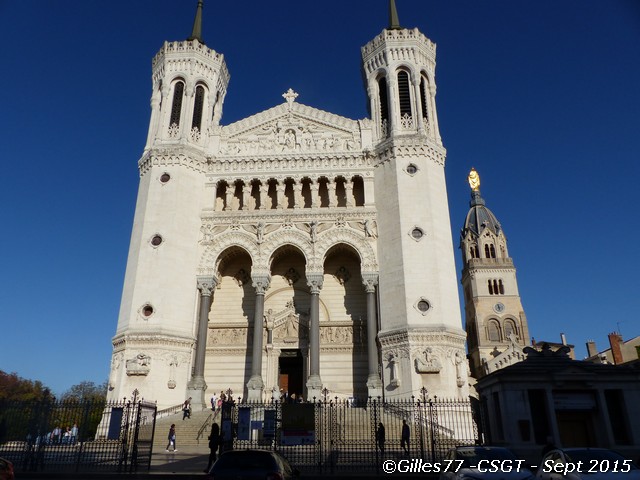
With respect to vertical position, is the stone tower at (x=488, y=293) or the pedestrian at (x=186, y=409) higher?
the stone tower at (x=488, y=293)

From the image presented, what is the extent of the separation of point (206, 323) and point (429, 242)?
42.8 ft

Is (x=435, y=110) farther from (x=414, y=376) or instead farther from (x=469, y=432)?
(x=469, y=432)

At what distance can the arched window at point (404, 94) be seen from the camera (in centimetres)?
3127

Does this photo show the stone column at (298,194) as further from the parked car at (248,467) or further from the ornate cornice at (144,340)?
the parked car at (248,467)

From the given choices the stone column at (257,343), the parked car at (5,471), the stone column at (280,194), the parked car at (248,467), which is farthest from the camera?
the stone column at (280,194)

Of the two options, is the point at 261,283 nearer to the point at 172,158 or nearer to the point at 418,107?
the point at 172,158

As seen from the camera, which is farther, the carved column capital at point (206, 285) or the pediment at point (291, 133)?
the pediment at point (291, 133)

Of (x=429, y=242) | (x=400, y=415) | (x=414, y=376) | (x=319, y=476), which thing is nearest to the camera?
(x=319, y=476)

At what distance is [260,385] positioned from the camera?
84.0 ft

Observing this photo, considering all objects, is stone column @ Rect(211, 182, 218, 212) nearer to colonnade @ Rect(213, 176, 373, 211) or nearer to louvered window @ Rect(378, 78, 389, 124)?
colonnade @ Rect(213, 176, 373, 211)

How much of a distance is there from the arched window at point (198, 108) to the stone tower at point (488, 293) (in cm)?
4389

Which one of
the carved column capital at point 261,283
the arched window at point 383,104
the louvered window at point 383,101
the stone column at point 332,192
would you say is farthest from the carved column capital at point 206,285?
the louvered window at point 383,101

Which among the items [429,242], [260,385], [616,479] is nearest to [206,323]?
[260,385]

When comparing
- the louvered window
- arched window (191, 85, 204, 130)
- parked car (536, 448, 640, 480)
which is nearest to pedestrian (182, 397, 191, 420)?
arched window (191, 85, 204, 130)
